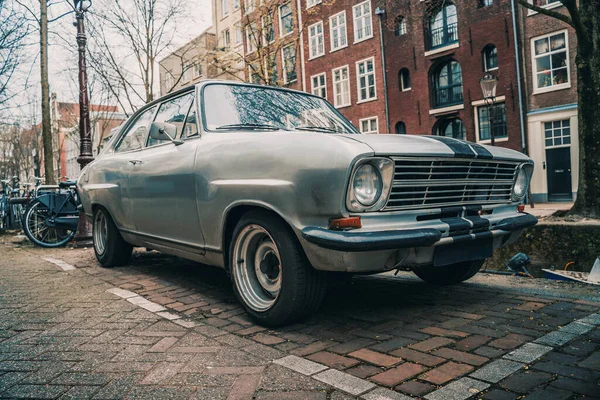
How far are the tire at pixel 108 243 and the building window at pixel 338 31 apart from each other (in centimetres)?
2510

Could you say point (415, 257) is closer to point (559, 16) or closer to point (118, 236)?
point (118, 236)

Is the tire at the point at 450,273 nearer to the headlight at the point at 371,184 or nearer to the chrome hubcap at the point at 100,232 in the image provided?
the headlight at the point at 371,184

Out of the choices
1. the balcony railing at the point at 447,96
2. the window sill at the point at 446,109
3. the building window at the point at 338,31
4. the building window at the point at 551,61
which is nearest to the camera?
the building window at the point at 551,61

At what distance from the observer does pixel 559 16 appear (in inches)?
315

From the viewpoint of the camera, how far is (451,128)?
2481 centimetres

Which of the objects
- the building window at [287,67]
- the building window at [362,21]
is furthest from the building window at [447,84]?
the building window at [287,67]

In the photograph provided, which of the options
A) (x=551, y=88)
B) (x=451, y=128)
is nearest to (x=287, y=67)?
(x=451, y=128)

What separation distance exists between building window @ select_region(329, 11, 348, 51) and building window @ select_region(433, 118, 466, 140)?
7.86 meters

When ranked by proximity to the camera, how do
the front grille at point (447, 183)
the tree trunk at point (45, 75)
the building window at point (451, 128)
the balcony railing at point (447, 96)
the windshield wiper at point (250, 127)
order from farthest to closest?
the building window at point (451, 128) → the balcony railing at point (447, 96) → the tree trunk at point (45, 75) → the windshield wiper at point (250, 127) → the front grille at point (447, 183)

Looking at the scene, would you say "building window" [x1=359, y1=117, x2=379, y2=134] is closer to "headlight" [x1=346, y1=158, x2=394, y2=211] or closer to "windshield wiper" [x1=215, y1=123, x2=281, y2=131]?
"windshield wiper" [x1=215, y1=123, x2=281, y2=131]

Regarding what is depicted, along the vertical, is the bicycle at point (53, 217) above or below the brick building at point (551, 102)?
below

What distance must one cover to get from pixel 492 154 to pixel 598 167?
15.3 ft

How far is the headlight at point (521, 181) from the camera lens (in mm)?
3991

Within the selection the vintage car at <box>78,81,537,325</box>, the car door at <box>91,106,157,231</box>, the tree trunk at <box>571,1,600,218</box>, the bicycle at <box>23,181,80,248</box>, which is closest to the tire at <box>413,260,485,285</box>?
the vintage car at <box>78,81,537,325</box>
